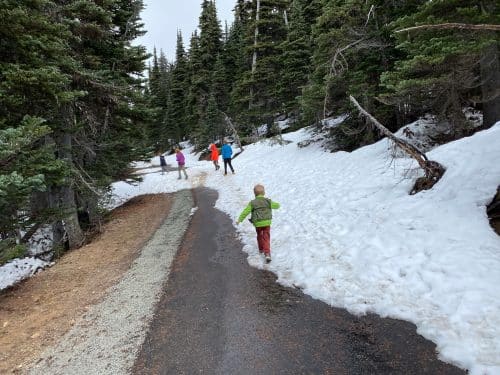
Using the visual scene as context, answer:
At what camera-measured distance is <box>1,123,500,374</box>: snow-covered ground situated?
445 centimetres

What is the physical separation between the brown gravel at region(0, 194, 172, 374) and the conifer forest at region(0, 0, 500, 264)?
44.2 inches

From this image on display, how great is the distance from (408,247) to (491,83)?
6.09 meters

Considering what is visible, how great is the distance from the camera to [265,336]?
4863mm

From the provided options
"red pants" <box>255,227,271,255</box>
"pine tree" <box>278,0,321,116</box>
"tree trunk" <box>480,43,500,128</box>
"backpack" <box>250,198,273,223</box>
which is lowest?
"red pants" <box>255,227,271,255</box>

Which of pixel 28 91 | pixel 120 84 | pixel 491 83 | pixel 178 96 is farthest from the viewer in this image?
pixel 178 96

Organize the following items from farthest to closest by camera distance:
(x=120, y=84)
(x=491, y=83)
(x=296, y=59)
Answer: (x=296, y=59) → (x=120, y=84) → (x=491, y=83)

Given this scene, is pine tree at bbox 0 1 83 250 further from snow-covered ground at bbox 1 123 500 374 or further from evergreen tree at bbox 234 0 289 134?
Answer: evergreen tree at bbox 234 0 289 134

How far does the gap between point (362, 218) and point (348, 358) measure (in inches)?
162

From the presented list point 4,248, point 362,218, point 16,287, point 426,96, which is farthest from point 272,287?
point 426,96

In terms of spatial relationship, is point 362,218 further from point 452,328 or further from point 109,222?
point 109,222

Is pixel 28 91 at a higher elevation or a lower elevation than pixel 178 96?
lower

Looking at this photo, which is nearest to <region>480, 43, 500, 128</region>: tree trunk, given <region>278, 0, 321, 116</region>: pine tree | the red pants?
the red pants

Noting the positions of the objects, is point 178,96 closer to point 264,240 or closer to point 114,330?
point 264,240

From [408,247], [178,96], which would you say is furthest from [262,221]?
[178,96]
